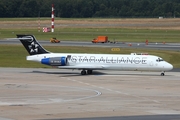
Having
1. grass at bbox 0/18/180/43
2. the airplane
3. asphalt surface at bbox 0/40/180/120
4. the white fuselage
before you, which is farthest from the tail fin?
grass at bbox 0/18/180/43

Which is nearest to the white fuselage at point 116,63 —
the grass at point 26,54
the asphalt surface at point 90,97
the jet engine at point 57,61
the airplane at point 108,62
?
the airplane at point 108,62

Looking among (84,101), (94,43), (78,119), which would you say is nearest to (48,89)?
(84,101)

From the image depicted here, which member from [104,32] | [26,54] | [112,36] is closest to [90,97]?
[26,54]

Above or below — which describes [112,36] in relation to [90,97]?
above

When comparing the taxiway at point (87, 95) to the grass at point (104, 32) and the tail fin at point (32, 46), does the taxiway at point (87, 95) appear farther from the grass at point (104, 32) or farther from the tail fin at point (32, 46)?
the grass at point (104, 32)

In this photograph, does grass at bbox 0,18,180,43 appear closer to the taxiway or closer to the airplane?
the airplane

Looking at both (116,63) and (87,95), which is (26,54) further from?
(87,95)

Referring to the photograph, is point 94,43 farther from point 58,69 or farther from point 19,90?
point 19,90

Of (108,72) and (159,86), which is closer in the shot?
(159,86)

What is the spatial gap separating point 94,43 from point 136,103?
6736cm

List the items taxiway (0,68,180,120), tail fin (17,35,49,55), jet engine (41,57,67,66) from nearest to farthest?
taxiway (0,68,180,120), jet engine (41,57,67,66), tail fin (17,35,49,55)

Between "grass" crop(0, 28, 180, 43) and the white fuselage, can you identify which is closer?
the white fuselage

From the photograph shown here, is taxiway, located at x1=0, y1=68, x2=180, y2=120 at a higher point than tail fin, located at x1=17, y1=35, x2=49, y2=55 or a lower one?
lower

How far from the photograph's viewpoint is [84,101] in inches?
1551
